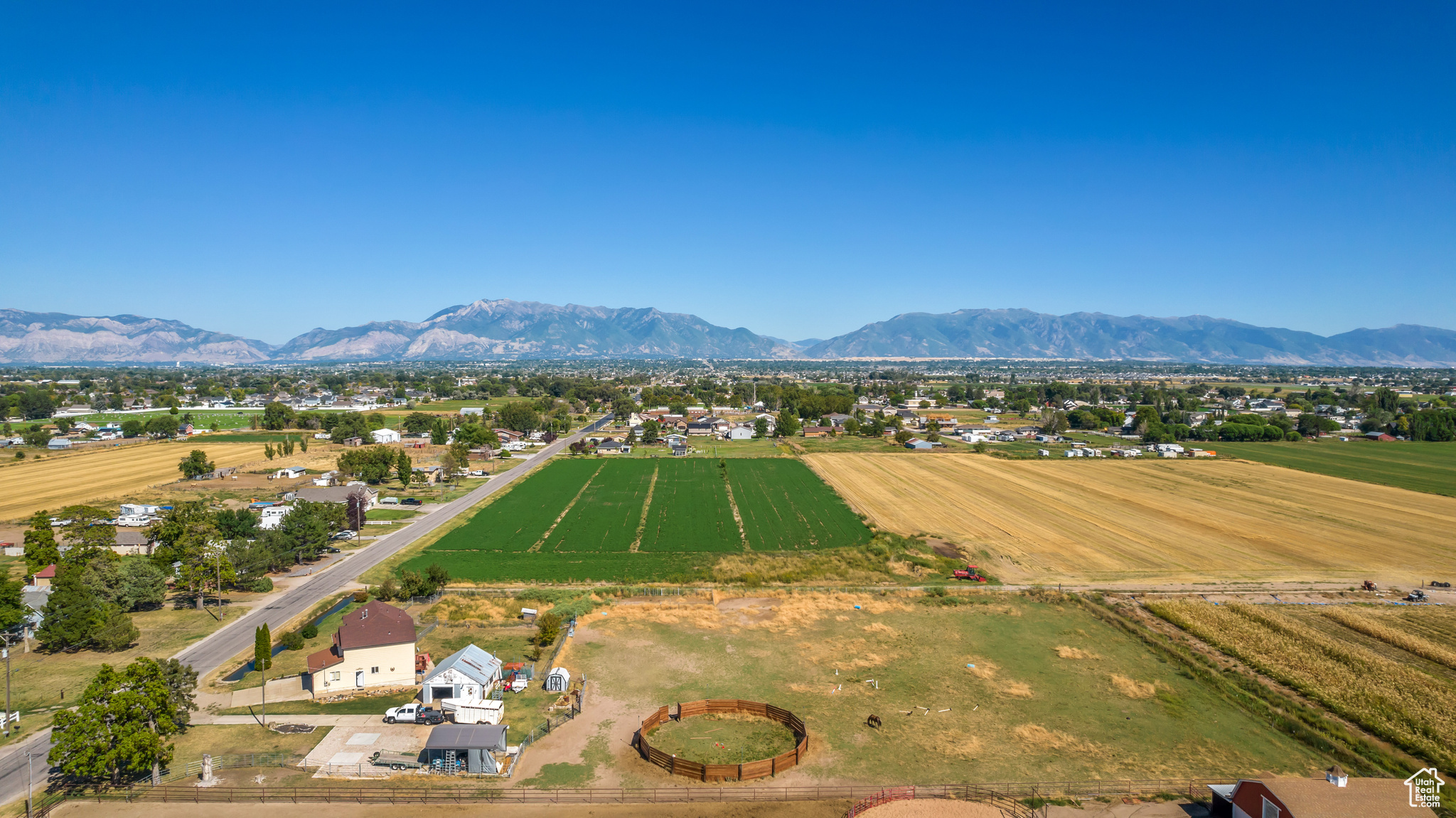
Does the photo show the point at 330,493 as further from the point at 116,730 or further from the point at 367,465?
the point at 116,730

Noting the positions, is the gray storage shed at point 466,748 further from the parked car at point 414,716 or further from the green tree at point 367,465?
the green tree at point 367,465

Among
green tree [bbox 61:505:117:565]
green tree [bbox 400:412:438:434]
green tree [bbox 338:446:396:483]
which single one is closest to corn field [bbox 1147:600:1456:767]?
green tree [bbox 61:505:117:565]

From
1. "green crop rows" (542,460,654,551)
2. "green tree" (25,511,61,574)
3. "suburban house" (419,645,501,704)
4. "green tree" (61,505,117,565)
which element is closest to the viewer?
"suburban house" (419,645,501,704)

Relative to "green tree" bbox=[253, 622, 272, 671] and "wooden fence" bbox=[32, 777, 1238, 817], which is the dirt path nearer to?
"wooden fence" bbox=[32, 777, 1238, 817]

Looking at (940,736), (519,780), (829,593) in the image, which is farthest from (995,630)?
(519,780)

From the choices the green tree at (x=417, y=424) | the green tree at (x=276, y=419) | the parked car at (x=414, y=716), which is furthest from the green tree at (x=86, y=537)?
the green tree at (x=276, y=419)

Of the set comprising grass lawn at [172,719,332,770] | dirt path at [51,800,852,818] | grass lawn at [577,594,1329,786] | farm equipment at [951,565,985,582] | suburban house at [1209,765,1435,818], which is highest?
suburban house at [1209,765,1435,818]

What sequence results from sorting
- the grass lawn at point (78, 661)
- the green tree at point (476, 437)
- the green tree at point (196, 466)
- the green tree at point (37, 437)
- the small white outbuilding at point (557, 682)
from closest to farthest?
1. the grass lawn at point (78, 661)
2. the small white outbuilding at point (557, 682)
3. the green tree at point (196, 466)
4. the green tree at point (476, 437)
5. the green tree at point (37, 437)

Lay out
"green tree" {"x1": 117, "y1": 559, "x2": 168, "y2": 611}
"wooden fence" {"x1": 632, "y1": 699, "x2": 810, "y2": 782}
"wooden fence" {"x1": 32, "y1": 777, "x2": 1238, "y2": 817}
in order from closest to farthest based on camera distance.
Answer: "wooden fence" {"x1": 32, "y1": 777, "x2": 1238, "y2": 817}, "wooden fence" {"x1": 632, "y1": 699, "x2": 810, "y2": 782}, "green tree" {"x1": 117, "y1": 559, "x2": 168, "y2": 611}
